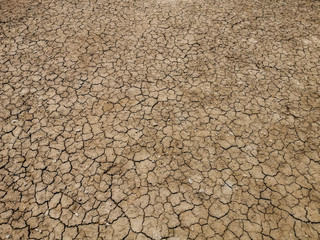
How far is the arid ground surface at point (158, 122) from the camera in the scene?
108 inches

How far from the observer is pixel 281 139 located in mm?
3451

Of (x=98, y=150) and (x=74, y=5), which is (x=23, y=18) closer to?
(x=74, y=5)

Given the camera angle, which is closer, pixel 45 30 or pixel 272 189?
pixel 272 189

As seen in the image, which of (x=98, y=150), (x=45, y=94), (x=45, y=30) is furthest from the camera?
(x=45, y=30)

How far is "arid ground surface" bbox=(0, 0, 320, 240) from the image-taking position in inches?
108

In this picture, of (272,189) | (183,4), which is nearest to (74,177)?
(272,189)

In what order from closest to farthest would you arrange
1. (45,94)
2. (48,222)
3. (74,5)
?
(48,222)
(45,94)
(74,5)

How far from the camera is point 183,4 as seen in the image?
5.79m

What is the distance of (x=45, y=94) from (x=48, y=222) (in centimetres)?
218

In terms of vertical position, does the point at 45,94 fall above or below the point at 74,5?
below

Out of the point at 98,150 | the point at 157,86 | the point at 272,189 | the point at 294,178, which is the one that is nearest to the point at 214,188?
the point at 272,189

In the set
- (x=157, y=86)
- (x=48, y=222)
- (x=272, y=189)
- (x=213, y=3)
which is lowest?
(x=272, y=189)

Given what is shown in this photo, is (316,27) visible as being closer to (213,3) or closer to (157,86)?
(213,3)

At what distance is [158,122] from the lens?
11.9 ft
